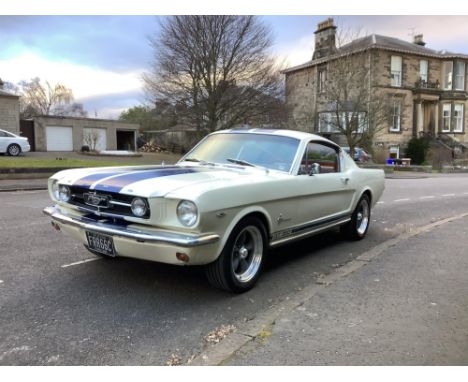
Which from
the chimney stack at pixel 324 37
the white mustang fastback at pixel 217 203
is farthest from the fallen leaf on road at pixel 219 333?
the chimney stack at pixel 324 37

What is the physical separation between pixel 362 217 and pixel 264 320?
3852 millimetres

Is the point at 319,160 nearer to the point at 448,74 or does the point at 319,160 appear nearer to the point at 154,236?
the point at 154,236

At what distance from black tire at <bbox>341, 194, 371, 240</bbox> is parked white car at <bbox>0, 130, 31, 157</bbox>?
69.8 feet

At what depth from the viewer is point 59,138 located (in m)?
33.3

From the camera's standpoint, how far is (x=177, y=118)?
1010 inches

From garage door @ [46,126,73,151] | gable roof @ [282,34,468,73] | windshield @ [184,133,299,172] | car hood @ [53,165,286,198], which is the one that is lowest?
car hood @ [53,165,286,198]

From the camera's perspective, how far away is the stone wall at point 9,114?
1172 inches

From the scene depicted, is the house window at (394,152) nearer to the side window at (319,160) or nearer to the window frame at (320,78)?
the window frame at (320,78)

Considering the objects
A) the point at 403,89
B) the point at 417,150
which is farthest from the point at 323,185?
the point at 403,89

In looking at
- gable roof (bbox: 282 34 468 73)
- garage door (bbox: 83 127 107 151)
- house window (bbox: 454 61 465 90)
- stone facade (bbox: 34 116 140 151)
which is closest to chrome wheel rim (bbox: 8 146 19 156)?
stone facade (bbox: 34 116 140 151)

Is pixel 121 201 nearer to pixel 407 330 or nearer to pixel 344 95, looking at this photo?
pixel 407 330

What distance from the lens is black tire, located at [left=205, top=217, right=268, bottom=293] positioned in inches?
158

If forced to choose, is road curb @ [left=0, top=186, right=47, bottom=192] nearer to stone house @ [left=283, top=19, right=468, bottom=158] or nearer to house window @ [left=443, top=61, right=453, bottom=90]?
stone house @ [left=283, top=19, right=468, bottom=158]

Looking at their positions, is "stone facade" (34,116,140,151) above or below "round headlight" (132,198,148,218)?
above
